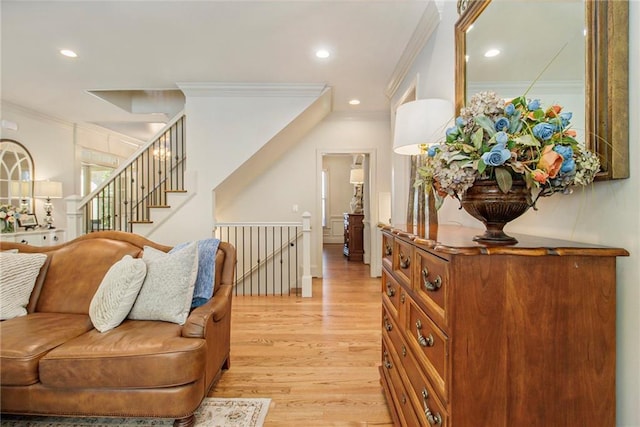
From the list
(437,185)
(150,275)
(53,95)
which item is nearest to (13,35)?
(53,95)

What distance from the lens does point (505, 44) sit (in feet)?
4.67

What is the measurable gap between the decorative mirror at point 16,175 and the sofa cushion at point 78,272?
3686 millimetres

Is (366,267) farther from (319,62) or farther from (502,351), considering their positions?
(502,351)

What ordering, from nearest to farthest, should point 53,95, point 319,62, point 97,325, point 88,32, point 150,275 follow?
point 97,325
point 150,275
point 88,32
point 319,62
point 53,95

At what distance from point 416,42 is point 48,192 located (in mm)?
5773

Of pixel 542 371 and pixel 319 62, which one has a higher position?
pixel 319 62

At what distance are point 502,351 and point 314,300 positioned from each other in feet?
10.3

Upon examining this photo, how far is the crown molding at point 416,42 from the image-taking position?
237 centimetres

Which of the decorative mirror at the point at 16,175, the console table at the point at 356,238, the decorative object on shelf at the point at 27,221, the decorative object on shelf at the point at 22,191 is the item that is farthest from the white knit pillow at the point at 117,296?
the console table at the point at 356,238

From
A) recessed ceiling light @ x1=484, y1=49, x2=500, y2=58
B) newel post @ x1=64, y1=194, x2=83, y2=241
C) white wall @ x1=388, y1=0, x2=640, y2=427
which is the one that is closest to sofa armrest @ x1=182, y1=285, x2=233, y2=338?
white wall @ x1=388, y1=0, x2=640, y2=427

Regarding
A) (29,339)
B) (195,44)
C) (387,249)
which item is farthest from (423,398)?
(195,44)

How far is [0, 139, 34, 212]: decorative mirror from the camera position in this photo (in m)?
4.50

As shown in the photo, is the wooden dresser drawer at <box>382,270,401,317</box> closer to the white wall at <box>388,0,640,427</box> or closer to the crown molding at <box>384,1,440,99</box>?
the white wall at <box>388,0,640,427</box>

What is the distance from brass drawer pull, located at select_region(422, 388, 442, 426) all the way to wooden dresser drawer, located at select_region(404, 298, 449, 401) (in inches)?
3.5
